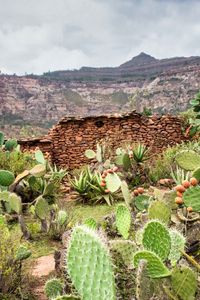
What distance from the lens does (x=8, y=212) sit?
6336mm

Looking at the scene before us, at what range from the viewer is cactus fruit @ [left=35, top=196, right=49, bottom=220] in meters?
5.16

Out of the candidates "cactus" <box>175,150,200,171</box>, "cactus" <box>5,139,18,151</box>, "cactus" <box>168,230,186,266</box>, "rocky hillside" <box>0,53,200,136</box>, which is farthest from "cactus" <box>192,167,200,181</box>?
"rocky hillside" <box>0,53,200,136</box>

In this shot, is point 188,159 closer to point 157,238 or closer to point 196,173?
point 196,173

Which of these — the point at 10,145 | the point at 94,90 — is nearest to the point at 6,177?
the point at 10,145

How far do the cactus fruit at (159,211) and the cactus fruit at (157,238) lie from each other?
0.70m

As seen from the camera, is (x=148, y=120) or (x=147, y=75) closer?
(x=148, y=120)

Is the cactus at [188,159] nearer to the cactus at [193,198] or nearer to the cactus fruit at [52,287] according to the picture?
the cactus at [193,198]

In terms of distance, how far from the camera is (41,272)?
4.03 metres

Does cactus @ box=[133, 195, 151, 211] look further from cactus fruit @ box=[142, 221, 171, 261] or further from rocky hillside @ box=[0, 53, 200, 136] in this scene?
rocky hillside @ box=[0, 53, 200, 136]

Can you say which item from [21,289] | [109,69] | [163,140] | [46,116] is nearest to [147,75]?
[109,69]

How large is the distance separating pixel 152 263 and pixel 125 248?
1.40 feet

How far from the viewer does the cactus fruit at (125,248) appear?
7.58 feet

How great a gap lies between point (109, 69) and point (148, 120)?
57.7m

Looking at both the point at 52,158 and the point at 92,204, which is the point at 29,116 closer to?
the point at 52,158
